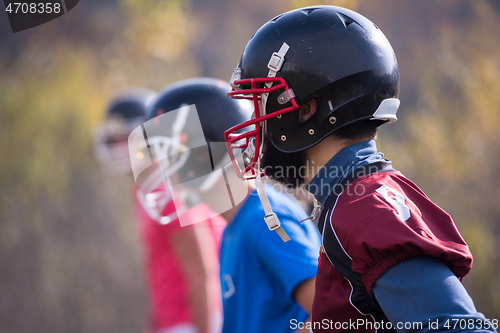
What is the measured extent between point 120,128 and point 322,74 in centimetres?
352

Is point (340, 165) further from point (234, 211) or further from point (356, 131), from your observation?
point (234, 211)

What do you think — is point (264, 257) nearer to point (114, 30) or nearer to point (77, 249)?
point (77, 249)

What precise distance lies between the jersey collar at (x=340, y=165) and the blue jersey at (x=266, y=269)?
1.53ft

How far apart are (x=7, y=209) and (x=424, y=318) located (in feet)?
26.2

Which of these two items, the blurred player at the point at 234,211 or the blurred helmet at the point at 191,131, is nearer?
the blurred player at the point at 234,211

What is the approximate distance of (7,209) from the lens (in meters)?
7.51

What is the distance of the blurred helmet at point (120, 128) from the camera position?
4277 mm

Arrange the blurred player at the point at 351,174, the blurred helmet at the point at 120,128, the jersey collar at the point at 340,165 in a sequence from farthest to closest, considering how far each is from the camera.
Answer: the blurred helmet at the point at 120,128
the jersey collar at the point at 340,165
the blurred player at the point at 351,174

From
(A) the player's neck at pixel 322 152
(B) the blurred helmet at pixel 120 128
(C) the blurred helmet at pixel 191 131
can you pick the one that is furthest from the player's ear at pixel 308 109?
(B) the blurred helmet at pixel 120 128

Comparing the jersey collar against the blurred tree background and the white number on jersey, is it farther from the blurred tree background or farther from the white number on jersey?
the blurred tree background

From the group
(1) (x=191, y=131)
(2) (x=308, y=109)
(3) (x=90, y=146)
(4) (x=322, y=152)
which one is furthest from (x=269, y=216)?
(3) (x=90, y=146)

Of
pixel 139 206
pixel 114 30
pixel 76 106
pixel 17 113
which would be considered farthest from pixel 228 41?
pixel 139 206

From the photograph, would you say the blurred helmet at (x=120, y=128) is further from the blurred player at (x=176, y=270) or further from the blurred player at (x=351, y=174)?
the blurred player at (x=351, y=174)

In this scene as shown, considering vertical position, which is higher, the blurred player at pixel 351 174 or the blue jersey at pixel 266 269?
the blurred player at pixel 351 174
